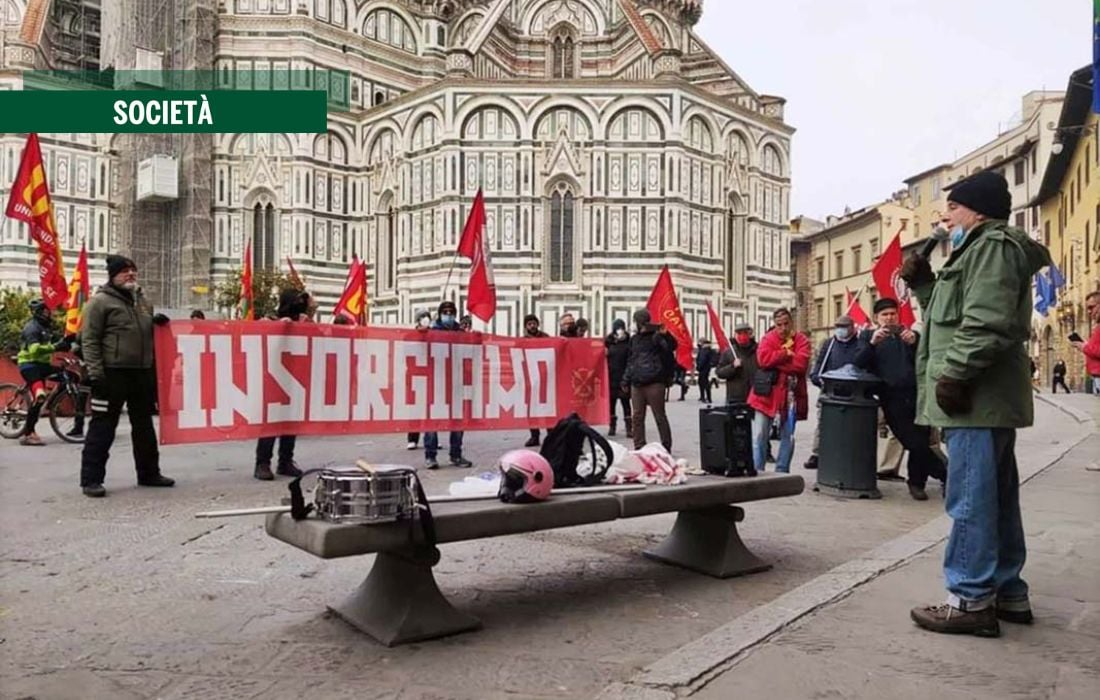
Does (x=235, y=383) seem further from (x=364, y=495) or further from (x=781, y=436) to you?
(x=781, y=436)

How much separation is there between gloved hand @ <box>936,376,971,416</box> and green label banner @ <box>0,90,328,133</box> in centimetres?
569

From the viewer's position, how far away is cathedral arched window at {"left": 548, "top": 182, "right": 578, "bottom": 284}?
134 ft

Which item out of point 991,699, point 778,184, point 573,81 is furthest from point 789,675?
point 778,184

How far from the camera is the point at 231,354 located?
7965 millimetres

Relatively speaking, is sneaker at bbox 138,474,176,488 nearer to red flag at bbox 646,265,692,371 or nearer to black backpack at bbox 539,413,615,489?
black backpack at bbox 539,413,615,489

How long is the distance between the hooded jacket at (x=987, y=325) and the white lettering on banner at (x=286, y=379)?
5.60 metres

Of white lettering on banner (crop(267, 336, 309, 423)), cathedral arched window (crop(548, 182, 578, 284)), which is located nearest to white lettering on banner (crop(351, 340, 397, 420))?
white lettering on banner (crop(267, 336, 309, 423))

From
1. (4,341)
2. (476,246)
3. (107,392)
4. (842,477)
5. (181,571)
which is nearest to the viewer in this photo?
(181,571)

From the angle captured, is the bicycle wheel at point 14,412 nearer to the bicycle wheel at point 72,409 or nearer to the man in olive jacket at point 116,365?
the bicycle wheel at point 72,409

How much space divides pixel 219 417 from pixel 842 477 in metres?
5.24

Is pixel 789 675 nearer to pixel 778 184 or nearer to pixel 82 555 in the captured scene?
pixel 82 555

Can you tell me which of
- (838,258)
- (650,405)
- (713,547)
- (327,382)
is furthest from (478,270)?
(838,258)

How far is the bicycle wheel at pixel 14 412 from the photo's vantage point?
12359 mm

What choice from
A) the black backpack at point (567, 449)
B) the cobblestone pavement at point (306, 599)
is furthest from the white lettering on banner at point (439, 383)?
the black backpack at point (567, 449)
